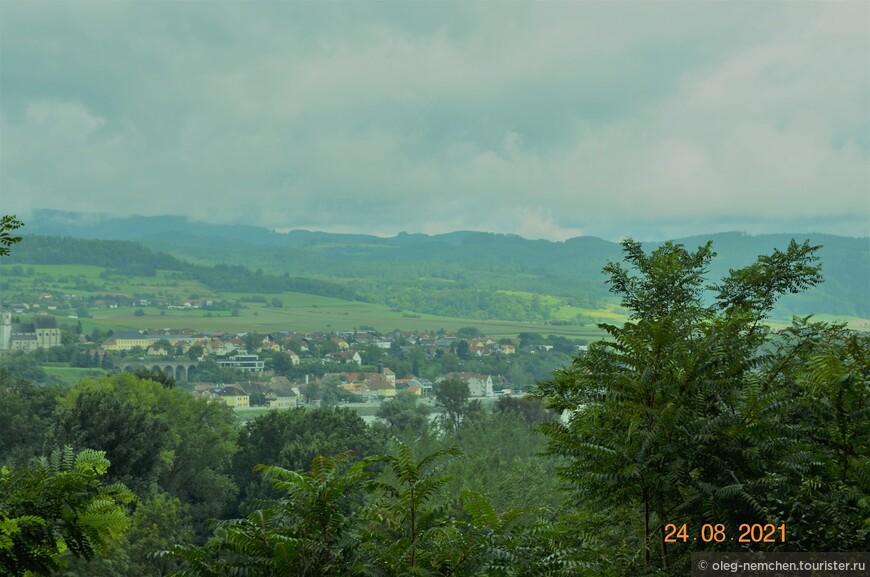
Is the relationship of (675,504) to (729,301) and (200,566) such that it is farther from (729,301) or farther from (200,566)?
(729,301)

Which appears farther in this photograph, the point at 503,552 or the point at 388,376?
the point at 388,376

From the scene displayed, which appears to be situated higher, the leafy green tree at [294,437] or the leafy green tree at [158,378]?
the leafy green tree at [158,378]

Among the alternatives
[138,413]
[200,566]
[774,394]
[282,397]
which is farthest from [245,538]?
[282,397]

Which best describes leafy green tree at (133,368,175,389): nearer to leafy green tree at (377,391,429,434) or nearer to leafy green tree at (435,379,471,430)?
leafy green tree at (377,391,429,434)

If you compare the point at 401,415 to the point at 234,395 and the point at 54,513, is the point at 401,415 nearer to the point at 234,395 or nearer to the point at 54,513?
the point at 234,395

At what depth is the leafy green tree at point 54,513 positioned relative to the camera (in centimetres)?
731

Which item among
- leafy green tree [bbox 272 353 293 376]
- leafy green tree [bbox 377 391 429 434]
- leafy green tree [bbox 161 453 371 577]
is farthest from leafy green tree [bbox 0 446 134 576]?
leafy green tree [bbox 272 353 293 376]

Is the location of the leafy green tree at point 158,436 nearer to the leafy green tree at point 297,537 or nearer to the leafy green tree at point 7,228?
the leafy green tree at point 7,228

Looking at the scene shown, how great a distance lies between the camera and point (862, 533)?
711cm

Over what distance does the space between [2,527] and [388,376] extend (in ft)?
614

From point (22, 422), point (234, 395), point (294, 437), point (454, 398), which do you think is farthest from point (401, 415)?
point (234, 395)

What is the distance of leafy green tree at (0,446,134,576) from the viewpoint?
7.31 meters

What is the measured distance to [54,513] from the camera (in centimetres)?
771

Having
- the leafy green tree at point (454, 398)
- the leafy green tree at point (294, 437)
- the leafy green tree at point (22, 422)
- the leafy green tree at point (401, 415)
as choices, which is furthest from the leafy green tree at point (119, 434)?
the leafy green tree at point (454, 398)
